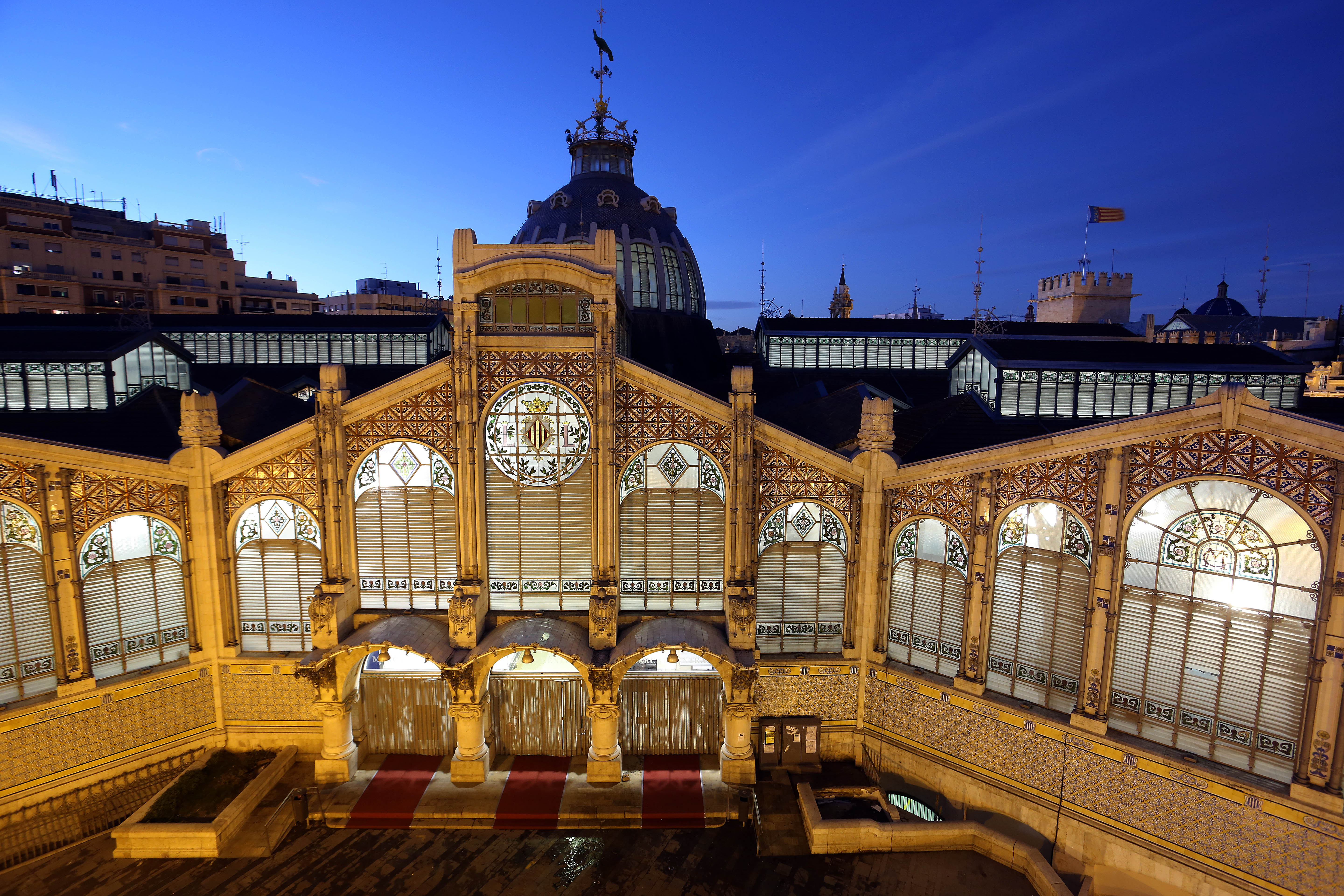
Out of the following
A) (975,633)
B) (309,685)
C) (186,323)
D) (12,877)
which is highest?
(186,323)

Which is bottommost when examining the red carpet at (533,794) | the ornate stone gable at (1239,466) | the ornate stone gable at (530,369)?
the red carpet at (533,794)

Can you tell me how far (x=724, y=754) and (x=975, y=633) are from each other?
9426mm

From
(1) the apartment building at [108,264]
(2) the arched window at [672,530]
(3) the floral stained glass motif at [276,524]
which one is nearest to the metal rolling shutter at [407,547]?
(3) the floral stained glass motif at [276,524]

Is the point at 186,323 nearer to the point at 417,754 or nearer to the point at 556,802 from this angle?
the point at 417,754

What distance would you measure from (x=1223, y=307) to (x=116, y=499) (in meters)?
140

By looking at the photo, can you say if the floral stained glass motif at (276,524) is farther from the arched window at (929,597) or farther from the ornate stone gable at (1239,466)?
the ornate stone gable at (1239,466)

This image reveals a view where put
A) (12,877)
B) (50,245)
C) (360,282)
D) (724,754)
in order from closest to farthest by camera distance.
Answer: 1. (12,877)
2. (724,754)
3. (50,245)
4. (360,282)

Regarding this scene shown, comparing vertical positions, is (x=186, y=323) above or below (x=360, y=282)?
below

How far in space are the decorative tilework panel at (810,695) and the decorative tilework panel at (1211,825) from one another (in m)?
6.90

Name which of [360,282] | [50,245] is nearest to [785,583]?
[50,245]

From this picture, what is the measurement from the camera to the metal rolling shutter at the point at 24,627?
65.0ft

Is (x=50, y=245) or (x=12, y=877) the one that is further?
(x=50, y=245)

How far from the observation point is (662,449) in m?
23.1

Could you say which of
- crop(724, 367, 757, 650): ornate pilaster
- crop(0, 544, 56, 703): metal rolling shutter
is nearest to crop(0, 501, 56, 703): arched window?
crop(0, 544, 56, 703): metal rolling shutter
